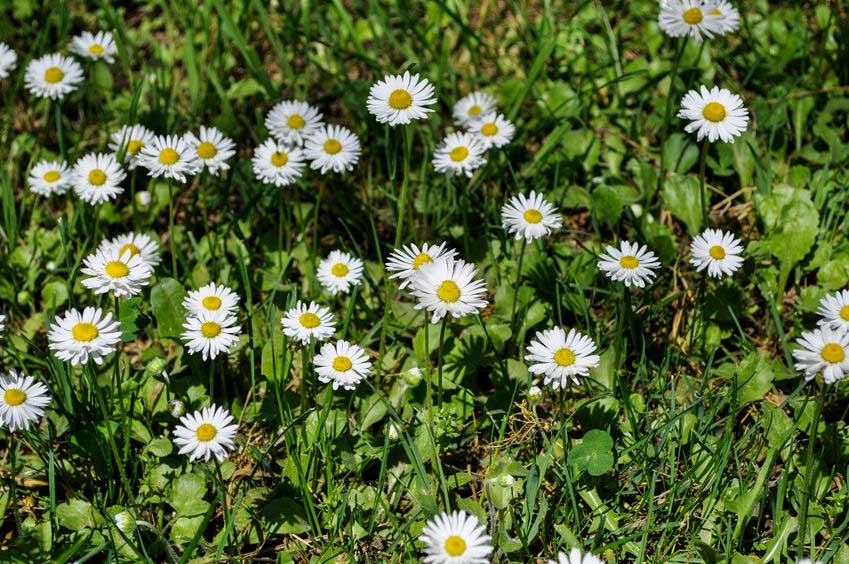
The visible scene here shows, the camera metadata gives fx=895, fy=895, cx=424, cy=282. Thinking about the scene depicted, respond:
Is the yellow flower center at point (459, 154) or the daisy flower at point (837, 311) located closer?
the daisy flower at point (837, 311)

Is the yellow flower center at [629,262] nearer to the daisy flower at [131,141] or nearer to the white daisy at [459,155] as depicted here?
the white daisy at [459,155]

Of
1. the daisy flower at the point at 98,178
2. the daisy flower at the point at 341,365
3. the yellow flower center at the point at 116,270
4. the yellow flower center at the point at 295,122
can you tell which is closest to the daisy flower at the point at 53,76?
the daisy flower at the point at 98,178

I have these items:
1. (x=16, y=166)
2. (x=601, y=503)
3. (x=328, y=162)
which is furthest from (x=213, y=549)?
(x=16, y=166)

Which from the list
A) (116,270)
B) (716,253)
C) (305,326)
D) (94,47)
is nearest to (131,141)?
(94,47)

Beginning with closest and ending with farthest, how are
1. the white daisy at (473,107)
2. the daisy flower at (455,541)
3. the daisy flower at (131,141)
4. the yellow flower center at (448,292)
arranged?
the daisy flower at (455,541), the yellow flower center at (448,292), the daisy flower at (131,141), the white daisy at (473,107)

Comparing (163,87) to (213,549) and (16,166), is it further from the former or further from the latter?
(213,549)

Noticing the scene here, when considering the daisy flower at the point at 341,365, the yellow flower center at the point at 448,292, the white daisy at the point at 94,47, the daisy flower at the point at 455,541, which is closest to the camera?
the daisy flower at the point at 455,541
